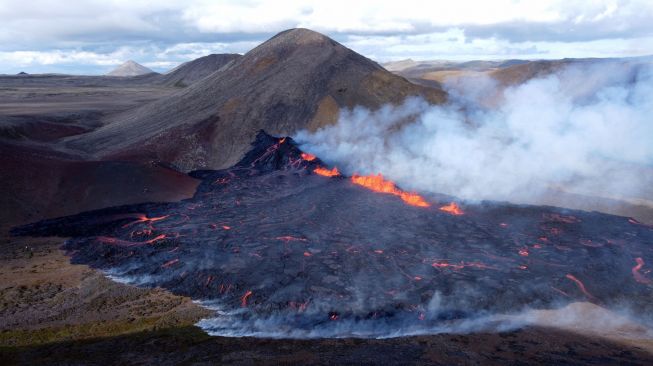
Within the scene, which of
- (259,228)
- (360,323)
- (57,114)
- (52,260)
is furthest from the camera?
(57,114)

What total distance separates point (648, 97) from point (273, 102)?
24.9 meters

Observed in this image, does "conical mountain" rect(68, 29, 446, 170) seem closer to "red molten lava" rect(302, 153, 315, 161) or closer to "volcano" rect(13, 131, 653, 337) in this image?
"red molten lava" rect(302, 153, 315, 161)

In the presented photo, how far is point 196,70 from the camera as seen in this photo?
116 meters

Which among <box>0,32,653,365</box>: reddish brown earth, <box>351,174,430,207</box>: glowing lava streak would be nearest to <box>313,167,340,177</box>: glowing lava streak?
<box>351,174,430,207</box>: glowing lava streak

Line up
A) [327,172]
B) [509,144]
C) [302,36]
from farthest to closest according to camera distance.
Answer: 1. [302,36]
2. [509,144]
3. [327,172]

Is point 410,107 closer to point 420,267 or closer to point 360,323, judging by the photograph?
point 420,267

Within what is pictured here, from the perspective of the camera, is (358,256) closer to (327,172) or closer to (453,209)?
(453,209)

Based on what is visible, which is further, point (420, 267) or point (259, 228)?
point (259, 228)

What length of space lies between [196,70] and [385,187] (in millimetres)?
99199

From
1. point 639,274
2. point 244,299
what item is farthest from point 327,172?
point 639,274

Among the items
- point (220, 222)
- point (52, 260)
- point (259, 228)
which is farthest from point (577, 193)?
point (52, 260)

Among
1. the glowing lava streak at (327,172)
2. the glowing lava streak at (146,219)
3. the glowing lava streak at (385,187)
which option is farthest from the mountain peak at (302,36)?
the glowing lava streak at (146,219)

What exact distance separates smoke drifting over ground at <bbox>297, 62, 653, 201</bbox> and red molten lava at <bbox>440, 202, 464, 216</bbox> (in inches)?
64.3

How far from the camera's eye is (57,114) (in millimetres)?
50375
